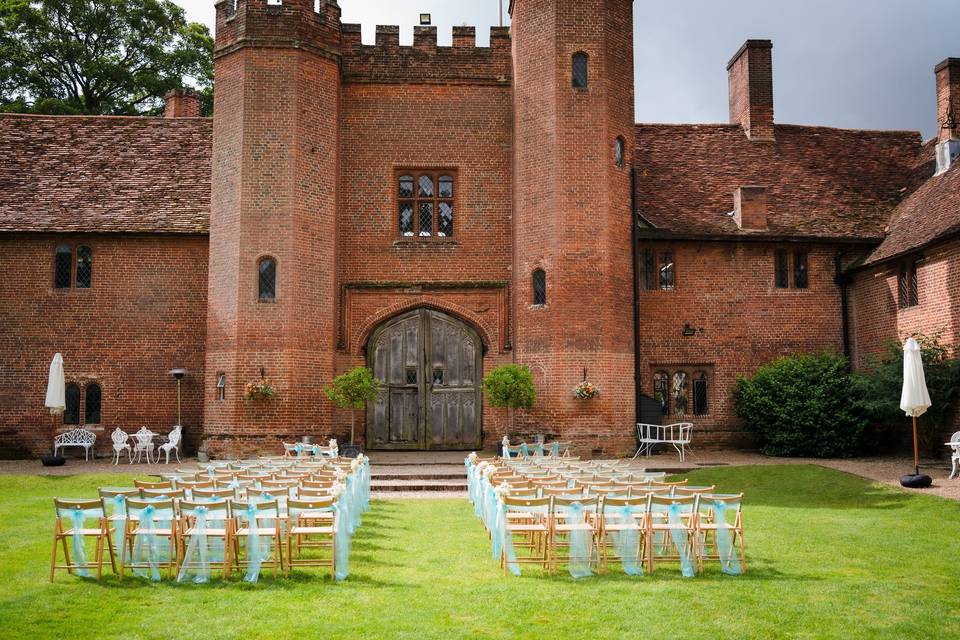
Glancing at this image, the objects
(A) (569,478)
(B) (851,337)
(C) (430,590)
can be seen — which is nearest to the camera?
(C) (430,590)

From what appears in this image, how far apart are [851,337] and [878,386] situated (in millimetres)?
3870

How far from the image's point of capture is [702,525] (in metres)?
9.48

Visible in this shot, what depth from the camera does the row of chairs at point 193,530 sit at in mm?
8797

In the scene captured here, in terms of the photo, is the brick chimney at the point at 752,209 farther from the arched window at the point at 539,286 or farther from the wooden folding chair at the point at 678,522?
the wooden folding chair at the point at 678,522

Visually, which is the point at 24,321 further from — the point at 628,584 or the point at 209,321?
the point at 628,584

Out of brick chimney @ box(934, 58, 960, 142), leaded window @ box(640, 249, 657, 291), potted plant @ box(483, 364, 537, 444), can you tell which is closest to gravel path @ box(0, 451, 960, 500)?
potted plant @ box(483, 364, 537, 444)

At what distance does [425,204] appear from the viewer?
22203mm

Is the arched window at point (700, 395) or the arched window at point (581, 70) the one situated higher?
the arched window at point (581, 70)

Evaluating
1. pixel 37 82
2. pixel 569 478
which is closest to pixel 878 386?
pixel 569 478

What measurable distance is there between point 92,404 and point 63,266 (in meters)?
3.52

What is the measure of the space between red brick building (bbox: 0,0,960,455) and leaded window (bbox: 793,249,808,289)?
6cm

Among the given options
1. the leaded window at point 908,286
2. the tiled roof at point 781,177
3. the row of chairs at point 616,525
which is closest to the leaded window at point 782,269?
the tiled roof at point 781,177

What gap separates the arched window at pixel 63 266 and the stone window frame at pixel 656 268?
562 inches

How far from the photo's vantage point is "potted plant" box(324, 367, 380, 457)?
63.1 feet
